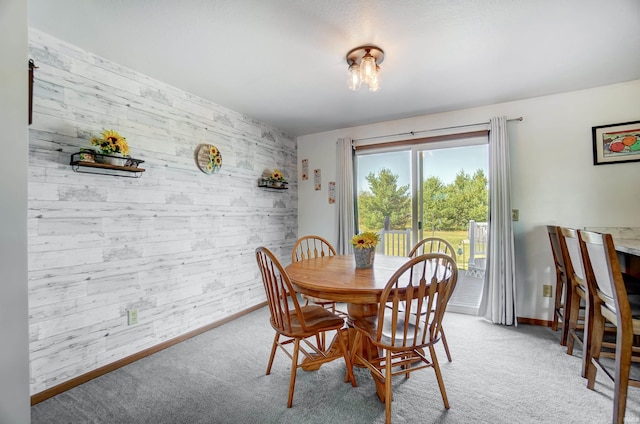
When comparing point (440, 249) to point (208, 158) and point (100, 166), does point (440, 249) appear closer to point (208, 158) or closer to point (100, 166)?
point (208, 158)

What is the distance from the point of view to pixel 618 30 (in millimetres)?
1858

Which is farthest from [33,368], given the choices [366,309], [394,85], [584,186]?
[584,186]

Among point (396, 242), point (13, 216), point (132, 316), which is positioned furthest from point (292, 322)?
point (396, 242)

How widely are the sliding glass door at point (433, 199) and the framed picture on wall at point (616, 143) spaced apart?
3.06 ft

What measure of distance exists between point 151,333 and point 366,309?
187 cm

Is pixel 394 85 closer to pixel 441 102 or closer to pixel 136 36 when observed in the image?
pixel 441 102

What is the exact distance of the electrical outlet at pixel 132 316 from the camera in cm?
231

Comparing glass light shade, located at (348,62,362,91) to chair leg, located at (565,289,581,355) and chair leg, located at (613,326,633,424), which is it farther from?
chair leg, located at (565,289,581,355)

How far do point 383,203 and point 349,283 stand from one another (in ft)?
7.48

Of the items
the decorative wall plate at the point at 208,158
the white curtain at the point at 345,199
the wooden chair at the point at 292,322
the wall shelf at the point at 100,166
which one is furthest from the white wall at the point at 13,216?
the white curtain at the point at 345,199

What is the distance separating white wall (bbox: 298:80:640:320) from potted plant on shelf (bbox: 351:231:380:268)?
1.94 metres

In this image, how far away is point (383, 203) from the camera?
3.84 meters

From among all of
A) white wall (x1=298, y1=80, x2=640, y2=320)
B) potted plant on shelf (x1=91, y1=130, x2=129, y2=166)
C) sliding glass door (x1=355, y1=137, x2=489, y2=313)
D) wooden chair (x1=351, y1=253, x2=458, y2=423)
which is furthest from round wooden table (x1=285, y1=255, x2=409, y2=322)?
white wall (x1=298, y1=80, x2=640, y2=320)

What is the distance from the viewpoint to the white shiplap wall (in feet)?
6.17
